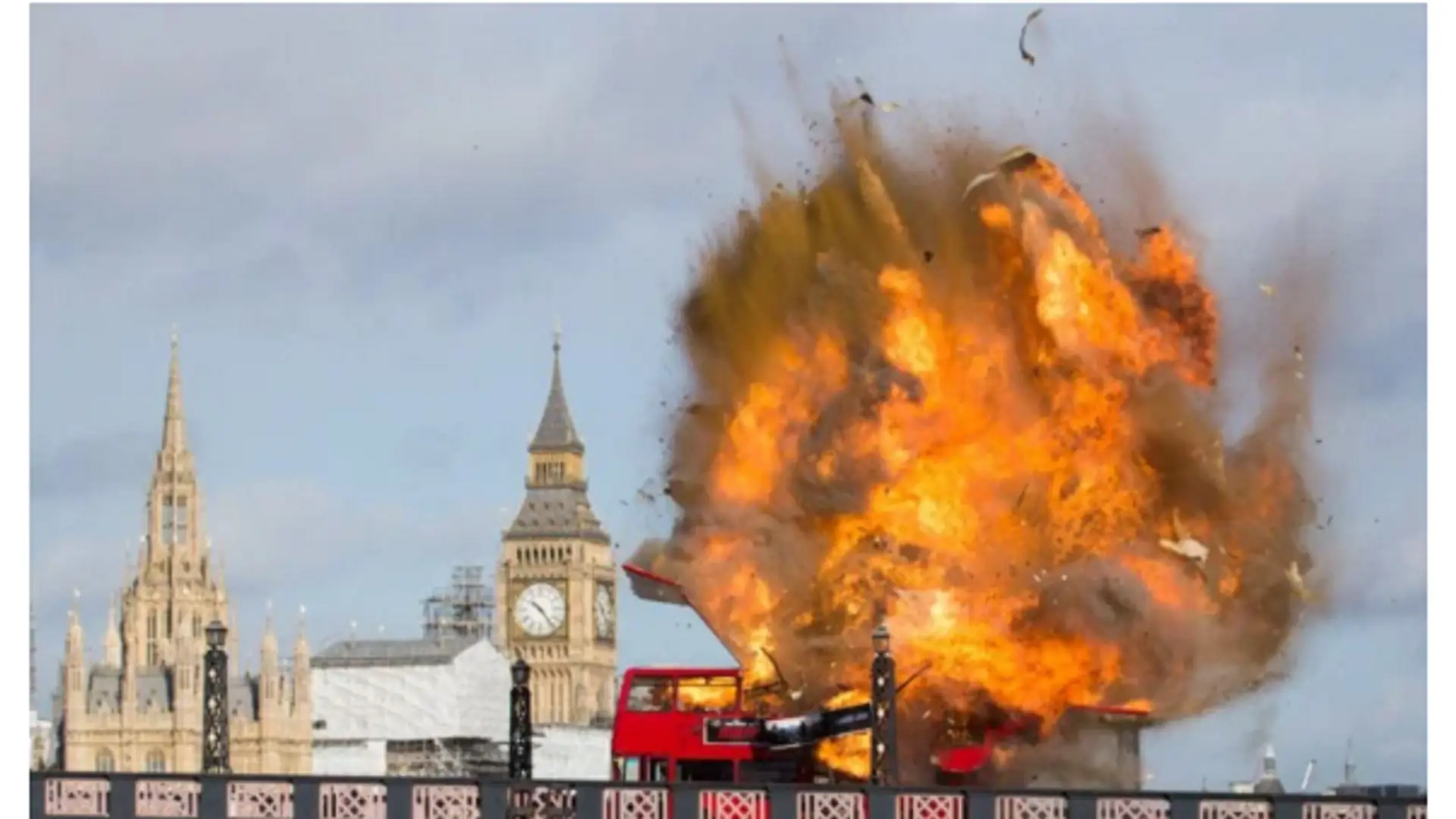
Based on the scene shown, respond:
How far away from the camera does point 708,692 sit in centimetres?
5112

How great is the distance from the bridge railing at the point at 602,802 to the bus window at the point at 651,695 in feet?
30.7

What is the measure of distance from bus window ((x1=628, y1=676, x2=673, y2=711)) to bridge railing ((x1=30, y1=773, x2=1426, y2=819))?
30.7 ft

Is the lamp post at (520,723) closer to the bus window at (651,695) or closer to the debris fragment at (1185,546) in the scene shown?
the bus window at (651,695)

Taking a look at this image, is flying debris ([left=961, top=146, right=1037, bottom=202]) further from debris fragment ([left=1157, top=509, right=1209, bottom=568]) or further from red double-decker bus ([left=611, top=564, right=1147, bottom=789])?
red double-decker bus ([left=611, top=564, right=1147, bottom=789])

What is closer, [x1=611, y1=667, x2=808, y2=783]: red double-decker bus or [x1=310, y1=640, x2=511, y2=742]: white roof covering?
[x1=611, y1=667, x2=808, y2=783]: red double-decker bus

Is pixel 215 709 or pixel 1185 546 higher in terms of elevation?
pixel 1185 546

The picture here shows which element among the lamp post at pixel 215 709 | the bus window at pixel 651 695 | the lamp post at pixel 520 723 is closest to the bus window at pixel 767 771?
the bus window at pixel 651 695

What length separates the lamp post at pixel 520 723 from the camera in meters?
49.3

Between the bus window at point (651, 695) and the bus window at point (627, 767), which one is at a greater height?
the bus window at point (651, 695)

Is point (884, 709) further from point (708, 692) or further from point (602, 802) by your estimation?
point (708, 692)

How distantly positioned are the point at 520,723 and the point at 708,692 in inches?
142

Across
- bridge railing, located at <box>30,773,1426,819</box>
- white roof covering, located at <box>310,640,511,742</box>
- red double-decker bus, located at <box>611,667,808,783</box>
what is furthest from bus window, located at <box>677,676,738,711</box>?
white roof covering, located at <box>310,640,511,742</box>

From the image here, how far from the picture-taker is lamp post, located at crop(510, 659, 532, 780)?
49.3m

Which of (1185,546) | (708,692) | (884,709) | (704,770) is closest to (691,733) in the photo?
(704,770)
